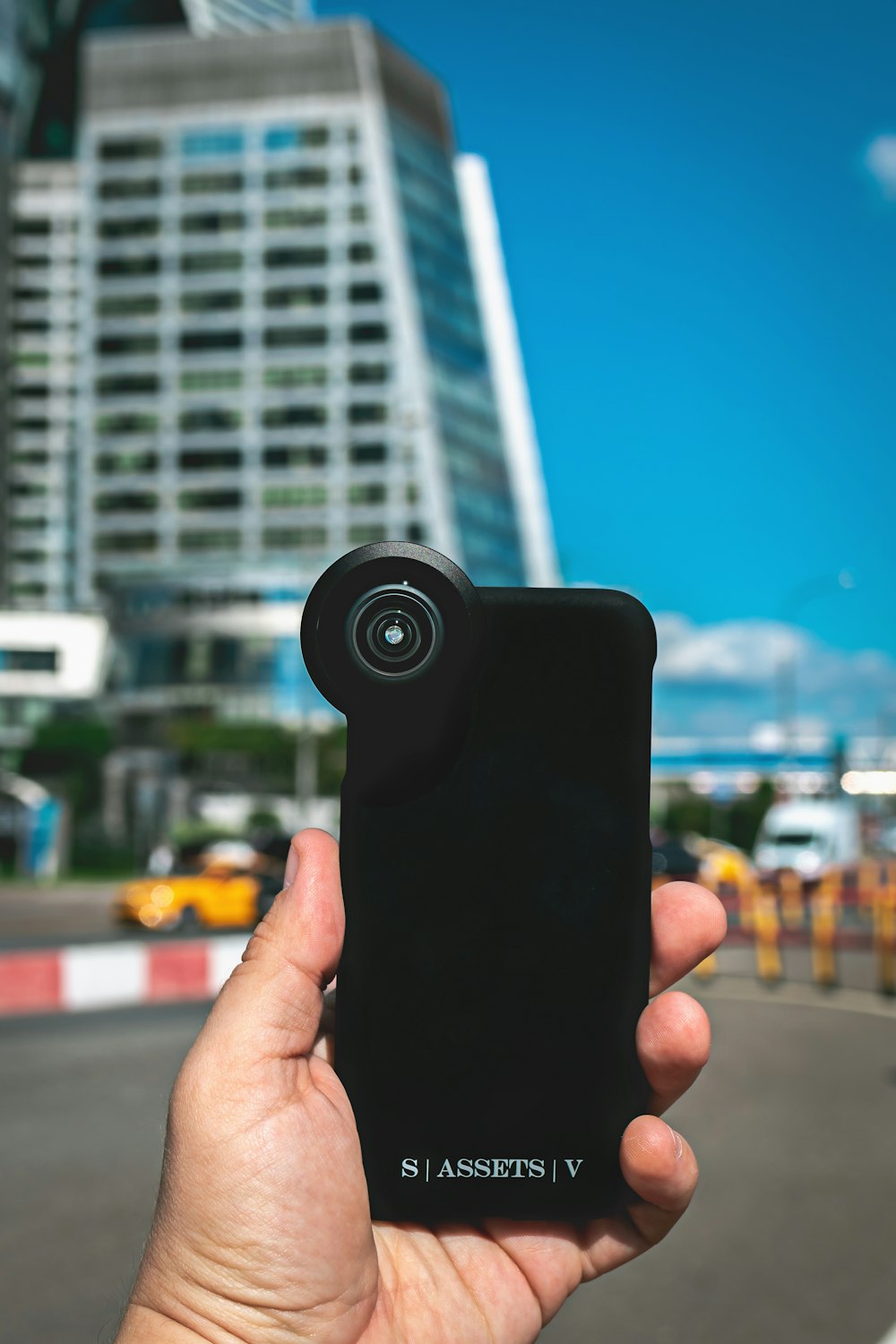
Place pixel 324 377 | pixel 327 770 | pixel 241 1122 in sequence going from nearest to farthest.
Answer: pixel 241 1122
pixel 327 770
pixel 324 377

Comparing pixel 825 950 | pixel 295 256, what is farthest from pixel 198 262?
pixel 825 950

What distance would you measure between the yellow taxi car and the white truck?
68.0 ft

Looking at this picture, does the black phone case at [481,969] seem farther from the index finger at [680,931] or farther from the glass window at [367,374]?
the glass window at [367,374]

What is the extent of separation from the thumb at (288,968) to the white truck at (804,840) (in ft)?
136

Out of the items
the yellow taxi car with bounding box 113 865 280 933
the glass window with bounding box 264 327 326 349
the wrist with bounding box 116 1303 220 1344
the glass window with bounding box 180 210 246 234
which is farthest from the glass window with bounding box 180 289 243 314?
the wrist with bounding box 116 1303 220 1344

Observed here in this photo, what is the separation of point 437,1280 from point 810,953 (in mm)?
20382

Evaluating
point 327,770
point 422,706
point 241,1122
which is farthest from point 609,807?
point 327,770

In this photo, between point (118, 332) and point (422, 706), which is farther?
point (118, 332)

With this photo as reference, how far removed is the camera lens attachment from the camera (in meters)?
1.80

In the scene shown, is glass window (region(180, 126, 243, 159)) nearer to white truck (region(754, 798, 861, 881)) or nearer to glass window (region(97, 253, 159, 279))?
glass window (region(97, 253, 159, 279))

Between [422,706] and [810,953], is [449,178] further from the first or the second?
[422,706]

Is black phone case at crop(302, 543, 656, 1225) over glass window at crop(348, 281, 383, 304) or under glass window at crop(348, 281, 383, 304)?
under

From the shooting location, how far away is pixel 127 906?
82.0 feet

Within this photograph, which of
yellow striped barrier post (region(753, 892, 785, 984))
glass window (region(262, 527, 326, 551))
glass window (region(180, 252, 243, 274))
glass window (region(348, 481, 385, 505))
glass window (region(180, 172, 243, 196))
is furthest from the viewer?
glass window (region(180, 252, 243, 274))
